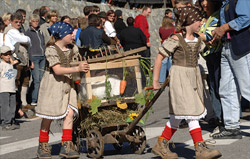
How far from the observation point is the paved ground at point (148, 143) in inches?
285

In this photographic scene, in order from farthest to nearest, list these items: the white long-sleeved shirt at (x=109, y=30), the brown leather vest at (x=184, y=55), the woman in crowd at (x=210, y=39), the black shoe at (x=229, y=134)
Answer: the white long-sleeved shirt at (x=109, y=30), the woman in crowd at (x=210, y=39), the black shoe at (x=229, y=134), the brown leather vest at (x=184, y=55)

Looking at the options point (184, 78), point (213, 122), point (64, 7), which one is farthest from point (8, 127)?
point (64, 7)

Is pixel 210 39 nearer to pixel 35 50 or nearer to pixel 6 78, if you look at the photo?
pixel 6 78

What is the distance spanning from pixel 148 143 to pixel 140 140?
Result: 95 cm

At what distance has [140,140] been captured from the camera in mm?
7223

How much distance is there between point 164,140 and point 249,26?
217 centimetres

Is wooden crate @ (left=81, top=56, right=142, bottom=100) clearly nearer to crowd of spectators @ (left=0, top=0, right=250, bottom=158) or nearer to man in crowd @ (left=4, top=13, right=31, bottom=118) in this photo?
crowd of spectators @ (left=0, top=0, right=250, bottom=158)

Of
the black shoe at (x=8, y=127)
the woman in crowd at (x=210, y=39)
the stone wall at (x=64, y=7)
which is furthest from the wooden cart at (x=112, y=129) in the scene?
the stone wall at (x=64, y=7)

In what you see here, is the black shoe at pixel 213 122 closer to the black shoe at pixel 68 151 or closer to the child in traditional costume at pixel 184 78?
the child in traditional costume at pixel 184 78

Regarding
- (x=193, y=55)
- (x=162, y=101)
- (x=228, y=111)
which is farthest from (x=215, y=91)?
(x=162, y=101)

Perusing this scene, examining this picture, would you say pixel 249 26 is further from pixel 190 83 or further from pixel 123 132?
pixel 123 132

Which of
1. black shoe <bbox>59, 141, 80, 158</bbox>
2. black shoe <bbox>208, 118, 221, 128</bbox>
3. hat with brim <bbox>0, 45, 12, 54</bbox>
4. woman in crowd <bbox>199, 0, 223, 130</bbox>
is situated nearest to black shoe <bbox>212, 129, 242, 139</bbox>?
woman in crowd <bbox>199, 0, 223, 130</bbox>

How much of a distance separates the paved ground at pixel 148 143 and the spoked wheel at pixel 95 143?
24 centimetres

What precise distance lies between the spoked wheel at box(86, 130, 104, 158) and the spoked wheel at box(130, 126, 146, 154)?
462mm
